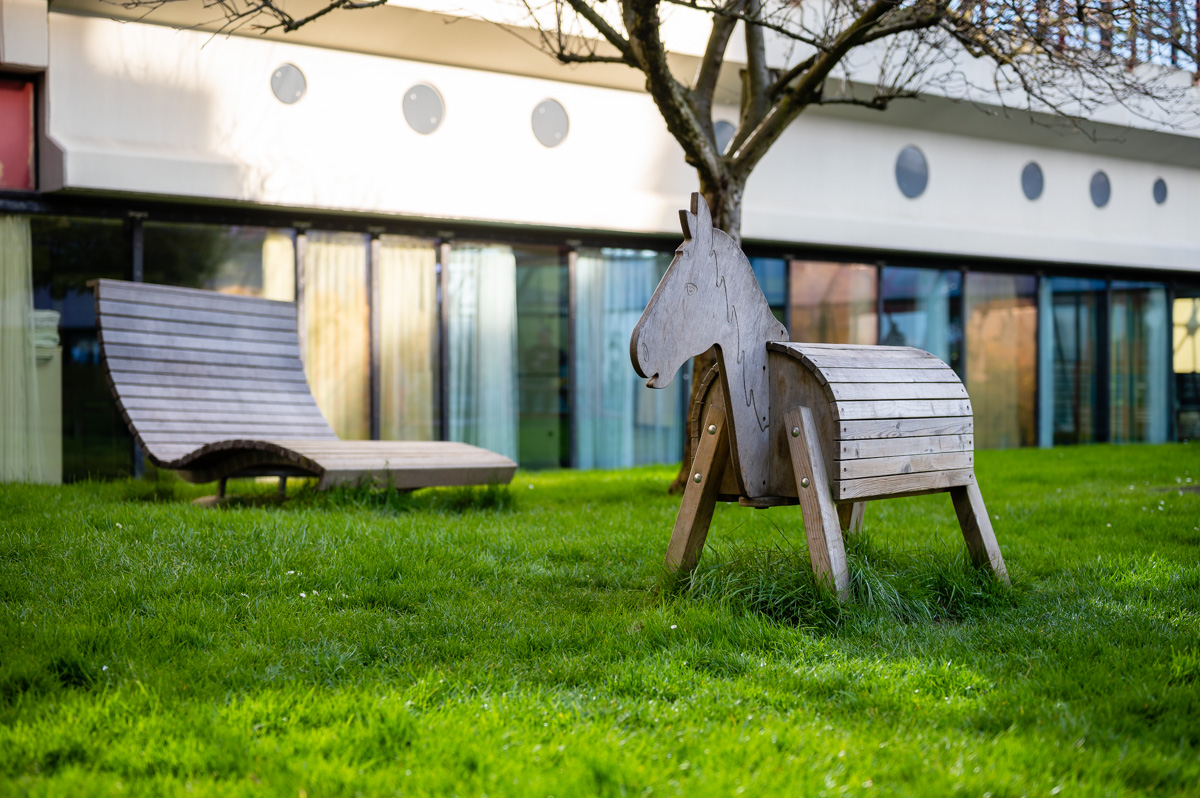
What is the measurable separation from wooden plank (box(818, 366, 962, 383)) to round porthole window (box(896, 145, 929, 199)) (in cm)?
948

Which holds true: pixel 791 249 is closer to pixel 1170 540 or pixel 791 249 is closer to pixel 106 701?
pixel 1170 540

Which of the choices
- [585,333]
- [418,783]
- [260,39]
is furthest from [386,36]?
[418,783]

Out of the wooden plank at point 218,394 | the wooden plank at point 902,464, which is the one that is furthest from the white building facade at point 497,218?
the wooden plank at point 902,464

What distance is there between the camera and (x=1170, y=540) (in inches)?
221

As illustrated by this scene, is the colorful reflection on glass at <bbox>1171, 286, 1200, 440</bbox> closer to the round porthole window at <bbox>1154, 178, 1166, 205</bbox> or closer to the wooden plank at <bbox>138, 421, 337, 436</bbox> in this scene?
the round porthole window at <bbox>1154, 178, 1166, 205</bbox>

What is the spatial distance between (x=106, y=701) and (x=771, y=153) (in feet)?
35.5

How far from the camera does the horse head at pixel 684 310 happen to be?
3.50m

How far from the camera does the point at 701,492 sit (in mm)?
4133

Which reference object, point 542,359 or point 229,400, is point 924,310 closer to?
point 542,359

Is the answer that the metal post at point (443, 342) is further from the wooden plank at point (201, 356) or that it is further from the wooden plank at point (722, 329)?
the wooden plank at point (722, 329)

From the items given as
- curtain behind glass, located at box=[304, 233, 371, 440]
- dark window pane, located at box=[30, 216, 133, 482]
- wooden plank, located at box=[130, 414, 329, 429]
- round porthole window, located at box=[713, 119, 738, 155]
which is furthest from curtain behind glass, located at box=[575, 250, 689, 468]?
dark window pane, located at box=[30, 216, 133, 482]

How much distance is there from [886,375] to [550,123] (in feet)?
24.9

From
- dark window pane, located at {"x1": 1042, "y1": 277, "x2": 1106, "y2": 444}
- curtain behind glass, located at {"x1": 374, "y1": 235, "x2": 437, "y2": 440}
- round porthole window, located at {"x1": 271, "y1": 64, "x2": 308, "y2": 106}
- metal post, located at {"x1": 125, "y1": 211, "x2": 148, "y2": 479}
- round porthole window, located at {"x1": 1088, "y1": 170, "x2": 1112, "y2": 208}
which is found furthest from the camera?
dark window pane, located at {"x1": 1042, "y1": 277, "x2": 1106, "y2": 444}

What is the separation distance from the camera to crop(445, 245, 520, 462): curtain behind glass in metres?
10.9
